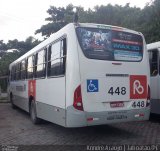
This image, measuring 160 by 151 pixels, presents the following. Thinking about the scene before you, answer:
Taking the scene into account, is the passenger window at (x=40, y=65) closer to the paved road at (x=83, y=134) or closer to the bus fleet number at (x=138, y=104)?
the paved road at (x=83, y=134)

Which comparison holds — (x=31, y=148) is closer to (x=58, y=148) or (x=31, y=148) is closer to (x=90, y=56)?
(x=58, y=148)

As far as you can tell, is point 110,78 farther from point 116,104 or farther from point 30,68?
point 30,68

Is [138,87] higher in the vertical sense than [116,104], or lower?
higher

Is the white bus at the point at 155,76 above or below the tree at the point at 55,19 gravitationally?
below

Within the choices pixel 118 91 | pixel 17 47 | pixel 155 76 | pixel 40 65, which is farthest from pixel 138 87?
pixel 17 47

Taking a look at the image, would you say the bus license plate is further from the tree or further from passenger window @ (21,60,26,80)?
the tree

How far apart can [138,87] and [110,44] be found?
1503 mm

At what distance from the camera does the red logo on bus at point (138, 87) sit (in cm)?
869

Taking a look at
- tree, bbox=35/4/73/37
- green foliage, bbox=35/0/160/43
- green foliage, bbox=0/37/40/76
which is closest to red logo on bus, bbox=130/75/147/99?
green foliage, bbox=35/0/160/43

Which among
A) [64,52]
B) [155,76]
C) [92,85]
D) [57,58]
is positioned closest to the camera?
[92,85]

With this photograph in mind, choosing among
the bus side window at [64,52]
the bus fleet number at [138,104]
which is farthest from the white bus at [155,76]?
the bus side window at [64,52]

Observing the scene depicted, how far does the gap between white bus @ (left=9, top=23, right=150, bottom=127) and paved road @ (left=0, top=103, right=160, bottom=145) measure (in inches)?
24.7

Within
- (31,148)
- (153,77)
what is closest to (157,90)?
(153,77)

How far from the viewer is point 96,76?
814cm
